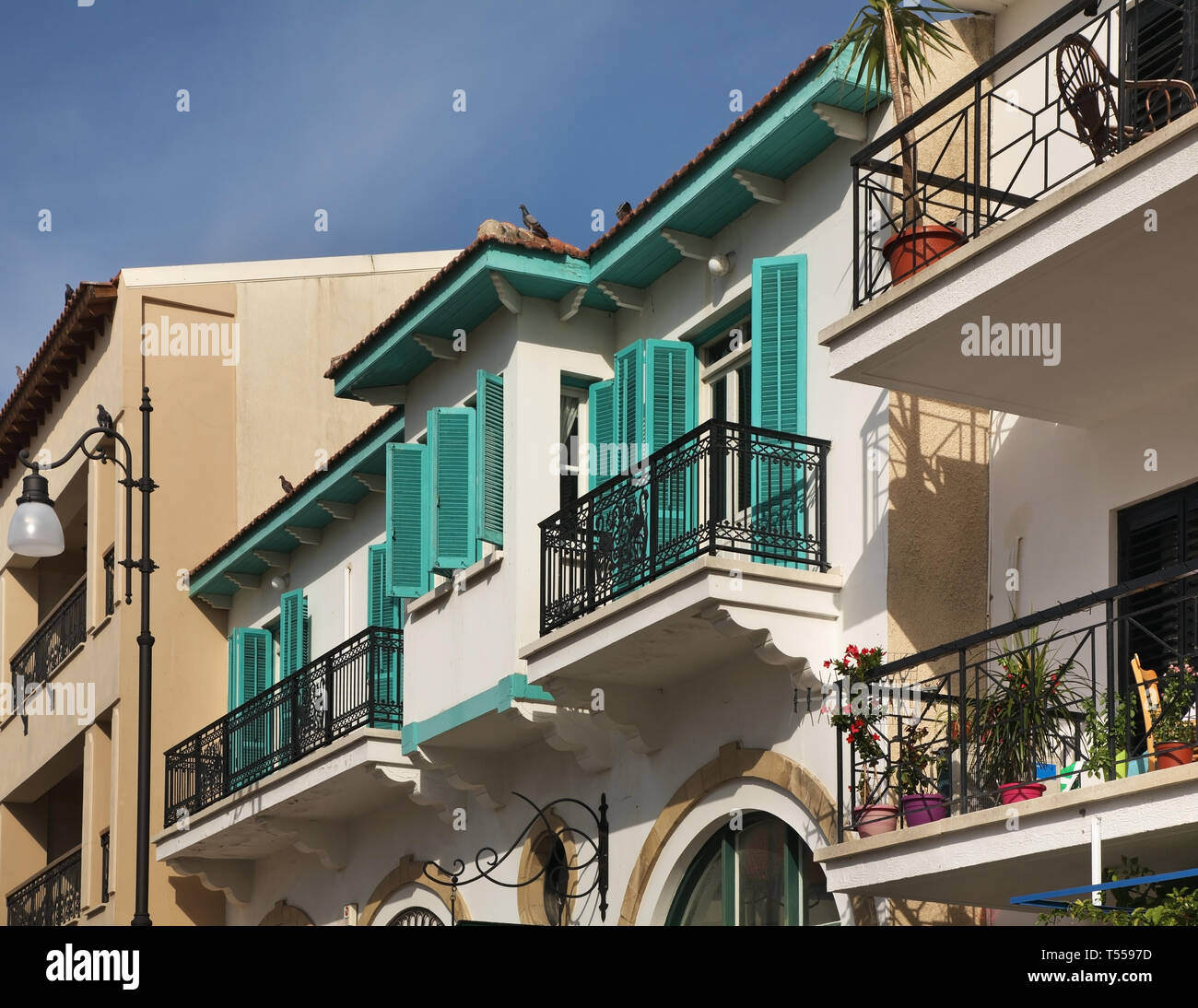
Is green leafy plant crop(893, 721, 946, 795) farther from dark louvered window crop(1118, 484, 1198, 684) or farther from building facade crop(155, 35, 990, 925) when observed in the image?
dark louvered window crop(1118, 484, 1198, 684)

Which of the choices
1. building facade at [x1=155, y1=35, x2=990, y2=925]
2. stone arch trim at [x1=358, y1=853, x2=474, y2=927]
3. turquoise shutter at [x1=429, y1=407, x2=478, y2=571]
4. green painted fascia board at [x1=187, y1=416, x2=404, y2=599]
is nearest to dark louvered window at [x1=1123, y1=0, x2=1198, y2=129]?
building facade at [x1=155, y1=35, x2=990, y2=925]

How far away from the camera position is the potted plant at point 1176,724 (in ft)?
32.8

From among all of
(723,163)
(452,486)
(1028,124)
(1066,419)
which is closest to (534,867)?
(452,486)

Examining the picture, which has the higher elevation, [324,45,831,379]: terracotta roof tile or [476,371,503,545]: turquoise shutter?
[324,45,831,379]: terracotta roof tile

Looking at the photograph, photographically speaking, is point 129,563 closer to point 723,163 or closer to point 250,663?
point 723,163

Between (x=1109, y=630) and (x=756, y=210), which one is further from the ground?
(x=756, y=210)

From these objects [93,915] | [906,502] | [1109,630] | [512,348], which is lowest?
[93,915]

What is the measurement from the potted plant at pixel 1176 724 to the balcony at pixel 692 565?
3.44 meters

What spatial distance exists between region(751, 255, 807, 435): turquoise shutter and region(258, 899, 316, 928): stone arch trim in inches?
379

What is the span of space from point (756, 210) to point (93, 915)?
46.6ft

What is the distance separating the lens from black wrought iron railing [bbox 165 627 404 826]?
1856cm

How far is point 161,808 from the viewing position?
23984mm

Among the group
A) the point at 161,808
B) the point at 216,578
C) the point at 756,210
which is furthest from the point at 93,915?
the point at 756,210
